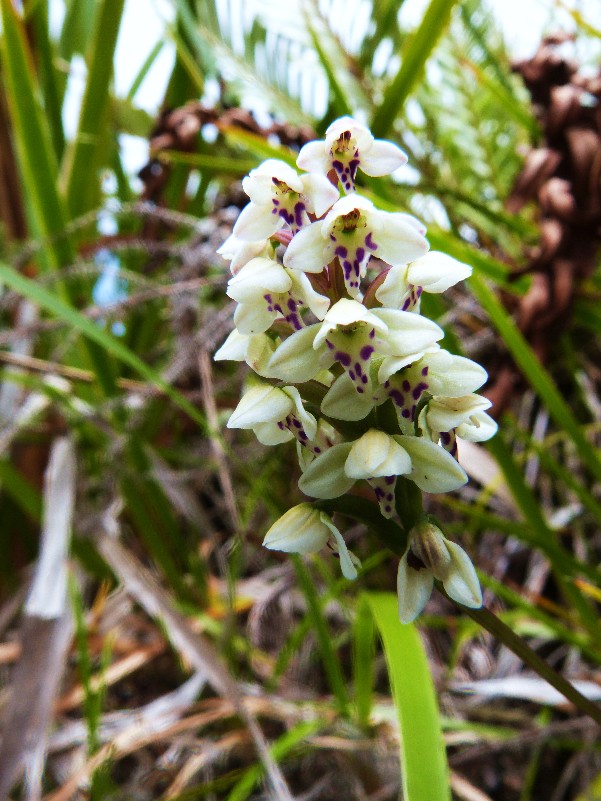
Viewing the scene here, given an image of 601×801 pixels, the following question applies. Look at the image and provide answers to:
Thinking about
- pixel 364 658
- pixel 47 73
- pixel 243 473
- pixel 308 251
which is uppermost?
pixel 47 73

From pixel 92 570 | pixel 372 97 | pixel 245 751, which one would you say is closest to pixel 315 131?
pixel 372 97

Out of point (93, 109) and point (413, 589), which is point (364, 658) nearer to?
point (413, 589)

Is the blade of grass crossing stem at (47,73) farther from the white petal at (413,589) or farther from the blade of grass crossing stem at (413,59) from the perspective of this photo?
Result: the white petal at (413,589)

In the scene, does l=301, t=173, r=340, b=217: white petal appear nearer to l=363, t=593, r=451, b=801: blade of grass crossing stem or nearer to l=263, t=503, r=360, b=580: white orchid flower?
l=263, t=503, r=360, b=580: white orchid flower

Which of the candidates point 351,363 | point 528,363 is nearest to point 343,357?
point 351,363

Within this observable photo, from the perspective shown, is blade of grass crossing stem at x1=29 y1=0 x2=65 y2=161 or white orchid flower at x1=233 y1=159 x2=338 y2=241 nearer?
white orchid flower at x1=233 y1=159 x2=338 y2=241

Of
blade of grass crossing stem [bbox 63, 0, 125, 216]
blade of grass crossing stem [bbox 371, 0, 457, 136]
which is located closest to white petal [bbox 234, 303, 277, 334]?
blade of grass crossing stem [bbox 371, 0, 457, 136]
